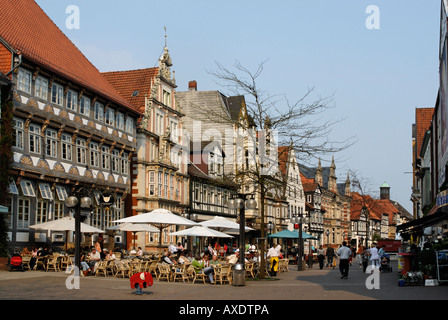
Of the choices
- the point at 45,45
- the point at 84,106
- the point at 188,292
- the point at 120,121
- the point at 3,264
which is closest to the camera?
the point at 188,292

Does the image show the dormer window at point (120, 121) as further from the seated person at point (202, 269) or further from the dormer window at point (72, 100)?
the seated person at point (202, 269)

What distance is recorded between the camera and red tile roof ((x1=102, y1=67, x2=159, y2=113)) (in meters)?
45.9

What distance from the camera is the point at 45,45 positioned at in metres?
34.8

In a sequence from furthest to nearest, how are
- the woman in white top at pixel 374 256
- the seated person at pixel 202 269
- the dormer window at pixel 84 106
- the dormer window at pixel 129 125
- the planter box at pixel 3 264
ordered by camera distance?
the dormer window at pixel 129 125 → the dormer window at pixel 84 106 → the woman in white top at pixel 374 256 → the planter box at pixel 3 264 → the seated person at pixel 202 269

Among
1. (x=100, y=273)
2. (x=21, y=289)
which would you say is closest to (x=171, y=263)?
(x=100, y=273)

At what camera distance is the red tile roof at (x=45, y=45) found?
31.1m

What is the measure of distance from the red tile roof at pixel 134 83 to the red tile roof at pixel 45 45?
3801mm

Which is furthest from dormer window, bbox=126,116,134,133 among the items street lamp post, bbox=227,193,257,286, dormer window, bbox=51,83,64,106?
street lamp post, bbox=227,193,257,286

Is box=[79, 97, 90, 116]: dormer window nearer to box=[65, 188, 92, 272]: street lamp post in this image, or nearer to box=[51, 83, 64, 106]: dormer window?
box=[51, 83, 64, 106]: dormer window

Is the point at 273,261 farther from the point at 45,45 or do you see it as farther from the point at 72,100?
the point at 45,45

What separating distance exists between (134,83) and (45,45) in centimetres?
1280

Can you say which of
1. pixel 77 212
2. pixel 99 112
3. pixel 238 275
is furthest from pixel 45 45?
pixel 238 275

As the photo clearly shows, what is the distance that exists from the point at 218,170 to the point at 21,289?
44.1 meters

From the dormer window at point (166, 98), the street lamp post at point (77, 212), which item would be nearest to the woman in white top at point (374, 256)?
the street lamp post at point (77, 212)
